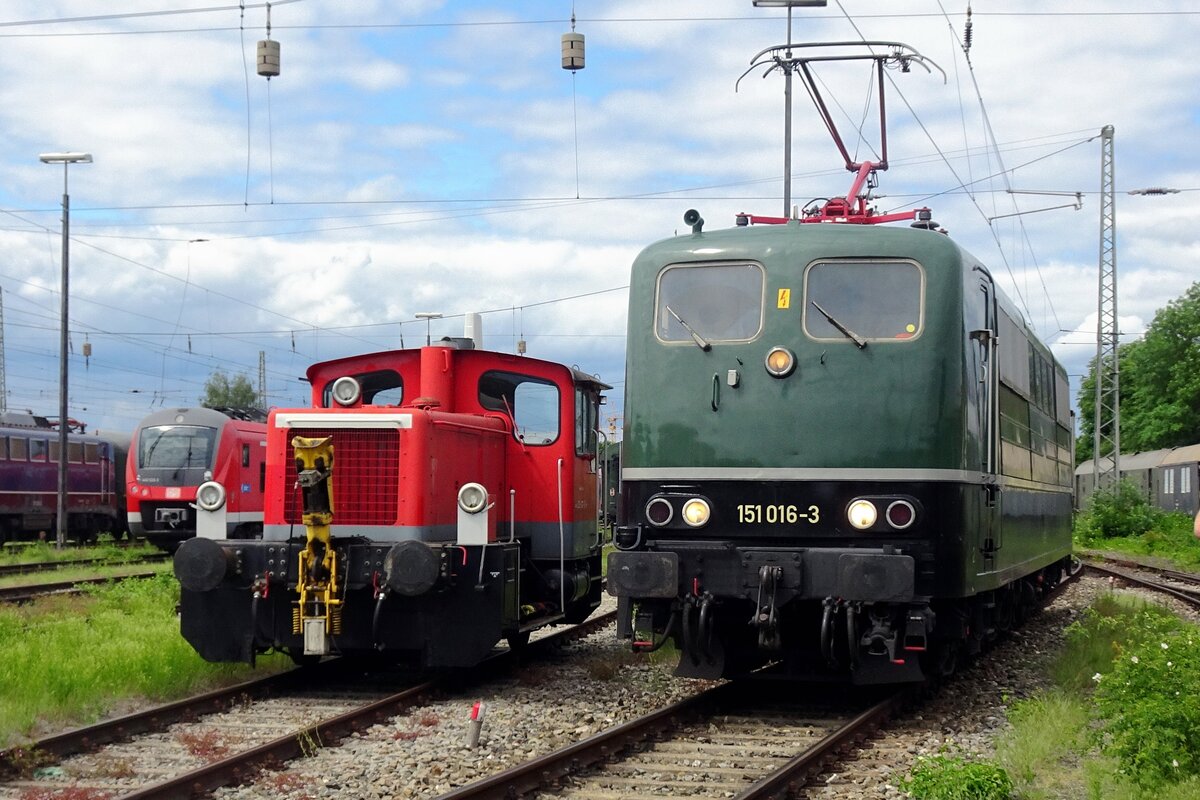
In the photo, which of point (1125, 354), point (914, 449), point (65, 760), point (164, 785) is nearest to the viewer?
point (164, 785)

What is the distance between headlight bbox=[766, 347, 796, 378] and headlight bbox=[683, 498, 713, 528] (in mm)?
969

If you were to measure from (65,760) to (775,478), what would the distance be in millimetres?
4570

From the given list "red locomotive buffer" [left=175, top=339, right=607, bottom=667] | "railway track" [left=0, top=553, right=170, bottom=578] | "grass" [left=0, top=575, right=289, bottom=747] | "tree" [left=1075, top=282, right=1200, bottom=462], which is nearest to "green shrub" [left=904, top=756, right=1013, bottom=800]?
"red locomotive buffer" [left=175, top=339, right=607, bottom=667]

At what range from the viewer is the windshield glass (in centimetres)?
2450

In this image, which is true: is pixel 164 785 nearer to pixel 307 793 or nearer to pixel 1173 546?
pixel 307 793

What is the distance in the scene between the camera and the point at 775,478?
8656 mm

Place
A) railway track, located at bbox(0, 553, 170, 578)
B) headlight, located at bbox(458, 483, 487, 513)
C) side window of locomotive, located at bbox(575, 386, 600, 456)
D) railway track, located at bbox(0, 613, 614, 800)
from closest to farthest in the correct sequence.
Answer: railway track, located at bbox(0, 613, 614, 800), headlight, located at bbox(458, 483, 487, 513), side window of locomotive, located at bbox(575, 386, 600, 456), railway track, located at bbox(0, 553, 170, 578)

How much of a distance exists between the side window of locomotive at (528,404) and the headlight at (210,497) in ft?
7.99

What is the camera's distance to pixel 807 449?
339 inches

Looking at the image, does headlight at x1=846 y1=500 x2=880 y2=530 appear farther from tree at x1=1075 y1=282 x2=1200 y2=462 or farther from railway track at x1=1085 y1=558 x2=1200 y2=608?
tree at x1=1075 y1=282 x2=1200 y2=462

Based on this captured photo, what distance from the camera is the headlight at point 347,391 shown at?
1032 cm

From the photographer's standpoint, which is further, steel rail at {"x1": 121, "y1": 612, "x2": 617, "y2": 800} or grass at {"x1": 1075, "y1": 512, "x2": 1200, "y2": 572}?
grass at {"x1": 1075, "y1": 512, "x2": 1200, "y2": 572}

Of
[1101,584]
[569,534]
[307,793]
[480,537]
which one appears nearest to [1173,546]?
[1101,584]

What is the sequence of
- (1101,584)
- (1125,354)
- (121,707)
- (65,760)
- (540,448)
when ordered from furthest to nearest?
(1125,354)
(1101,584)
(540,448)
(121,707)
(65,760)
